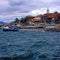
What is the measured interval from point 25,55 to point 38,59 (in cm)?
179

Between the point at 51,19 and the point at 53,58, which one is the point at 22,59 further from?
the point at 51,19

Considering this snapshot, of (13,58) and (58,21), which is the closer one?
(13,58)

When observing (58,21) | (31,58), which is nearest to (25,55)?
(31,58)

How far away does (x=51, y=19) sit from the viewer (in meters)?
197

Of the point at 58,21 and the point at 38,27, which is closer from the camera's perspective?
the point at 38,27

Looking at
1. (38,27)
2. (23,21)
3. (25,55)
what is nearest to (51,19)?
(23,21)

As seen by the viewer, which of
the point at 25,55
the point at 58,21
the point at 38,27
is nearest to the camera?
the point at 25,55

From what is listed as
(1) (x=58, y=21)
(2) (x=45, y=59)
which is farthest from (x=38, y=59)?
(1) (x=58, y=21)

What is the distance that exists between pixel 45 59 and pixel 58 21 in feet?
570

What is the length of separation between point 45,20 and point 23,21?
18311 mm

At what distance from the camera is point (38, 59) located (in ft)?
54.6

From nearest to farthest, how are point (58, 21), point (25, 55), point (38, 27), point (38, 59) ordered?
point (38, 59) < point (25, 55) < point (38, 27) < point (58, 21)

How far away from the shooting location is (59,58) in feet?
54.7

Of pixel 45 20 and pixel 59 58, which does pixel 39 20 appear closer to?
pixel 45 20
